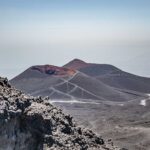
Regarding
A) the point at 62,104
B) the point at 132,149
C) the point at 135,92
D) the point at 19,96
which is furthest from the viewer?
the point at 135,92

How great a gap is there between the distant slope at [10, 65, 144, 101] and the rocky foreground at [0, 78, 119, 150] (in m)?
67.5

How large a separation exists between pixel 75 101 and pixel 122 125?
2462cm

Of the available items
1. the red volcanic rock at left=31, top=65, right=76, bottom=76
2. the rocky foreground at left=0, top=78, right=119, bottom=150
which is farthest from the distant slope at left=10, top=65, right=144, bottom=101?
the rocky foreground at left=0, top=78, right=119, bottom=150

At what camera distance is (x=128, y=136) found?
5769 cm

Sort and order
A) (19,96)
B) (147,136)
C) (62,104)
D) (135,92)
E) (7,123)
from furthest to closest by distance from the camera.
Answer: (135,92)
(62,104)
(147,136)
(19,96)
(7,123)

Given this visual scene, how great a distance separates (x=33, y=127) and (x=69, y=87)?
74459 mm

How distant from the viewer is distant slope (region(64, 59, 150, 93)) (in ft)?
361

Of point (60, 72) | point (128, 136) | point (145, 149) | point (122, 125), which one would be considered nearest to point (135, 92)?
point (60, 72)

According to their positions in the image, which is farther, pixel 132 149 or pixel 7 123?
pixel 132 149

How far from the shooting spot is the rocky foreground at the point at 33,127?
2247cm

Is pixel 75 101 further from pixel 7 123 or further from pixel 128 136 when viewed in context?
pixel 7 123

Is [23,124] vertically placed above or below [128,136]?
above

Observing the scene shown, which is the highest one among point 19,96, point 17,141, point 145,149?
point 19,96

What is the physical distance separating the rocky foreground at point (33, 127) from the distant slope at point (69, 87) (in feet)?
221
